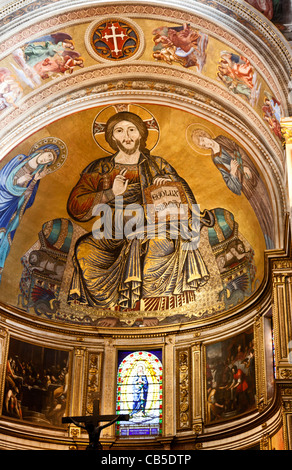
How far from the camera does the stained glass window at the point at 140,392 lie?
22.8 m

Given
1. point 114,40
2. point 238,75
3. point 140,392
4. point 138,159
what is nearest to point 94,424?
point 140,392

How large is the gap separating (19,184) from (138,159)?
3.47m

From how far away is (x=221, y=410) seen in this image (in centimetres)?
2194

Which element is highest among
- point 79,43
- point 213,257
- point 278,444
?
point 79,43

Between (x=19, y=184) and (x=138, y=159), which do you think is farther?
(x=138, y=159)

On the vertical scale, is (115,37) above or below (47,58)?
above

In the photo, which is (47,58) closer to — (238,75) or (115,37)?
(115,37)

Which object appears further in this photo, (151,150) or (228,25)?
(151,150)

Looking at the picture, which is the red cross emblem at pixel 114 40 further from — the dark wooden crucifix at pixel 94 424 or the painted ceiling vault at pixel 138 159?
the dark wooden crucifix at pixel 94 424

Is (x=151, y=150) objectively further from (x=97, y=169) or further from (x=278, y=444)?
(x=278, y=444)

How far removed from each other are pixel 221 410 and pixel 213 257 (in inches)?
170

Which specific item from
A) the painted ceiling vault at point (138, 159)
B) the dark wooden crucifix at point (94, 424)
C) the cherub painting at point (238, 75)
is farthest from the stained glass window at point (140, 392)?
the cherub painting at point (238, 75)

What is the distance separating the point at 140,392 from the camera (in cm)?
2327

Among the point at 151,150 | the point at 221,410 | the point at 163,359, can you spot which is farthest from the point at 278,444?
the point at 151,150
